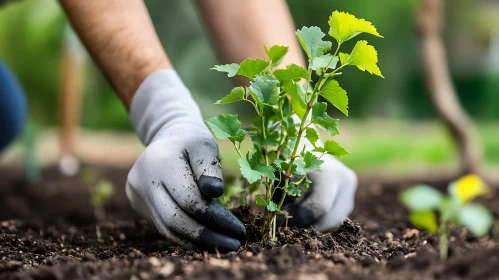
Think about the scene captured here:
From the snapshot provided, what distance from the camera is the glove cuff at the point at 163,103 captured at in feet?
5.15

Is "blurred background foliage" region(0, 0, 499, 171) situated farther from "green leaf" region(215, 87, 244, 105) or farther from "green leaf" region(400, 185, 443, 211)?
"green leaf" region(400, 185, 443, 211)

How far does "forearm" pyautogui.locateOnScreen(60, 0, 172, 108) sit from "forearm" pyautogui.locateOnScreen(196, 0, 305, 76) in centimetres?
41

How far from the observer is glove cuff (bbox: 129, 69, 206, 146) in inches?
61.7

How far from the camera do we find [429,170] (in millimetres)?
4547

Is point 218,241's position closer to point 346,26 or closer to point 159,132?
point 159,132

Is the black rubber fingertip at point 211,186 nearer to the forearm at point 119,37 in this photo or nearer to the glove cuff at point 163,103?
the glove cuff at point 163,103

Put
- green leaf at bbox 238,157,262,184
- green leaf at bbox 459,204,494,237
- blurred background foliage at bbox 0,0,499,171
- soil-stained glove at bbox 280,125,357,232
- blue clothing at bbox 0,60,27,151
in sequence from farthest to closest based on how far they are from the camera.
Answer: blurred background foliage at bbox 0,0,499,171 < blue clothing at bbox 0,60,27,151 < soil-stained glove at bbox 280,125,357,232 < green leaf at bbox 238,157,262,184 < green leaf at bbox 459,204,494,237

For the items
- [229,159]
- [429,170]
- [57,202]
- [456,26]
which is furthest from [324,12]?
[57,202]

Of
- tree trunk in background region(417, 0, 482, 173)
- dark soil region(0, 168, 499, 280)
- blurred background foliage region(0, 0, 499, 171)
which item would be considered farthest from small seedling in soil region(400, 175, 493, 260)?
blurred background foliage region(0, 0, 499, 171)

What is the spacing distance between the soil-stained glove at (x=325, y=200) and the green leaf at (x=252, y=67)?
38 cm

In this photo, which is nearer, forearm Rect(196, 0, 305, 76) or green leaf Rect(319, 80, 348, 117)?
green leaf Rect(319, 80, 348, 117)

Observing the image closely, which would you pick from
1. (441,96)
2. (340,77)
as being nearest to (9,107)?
(441,96)

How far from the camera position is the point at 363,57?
1.17 meters

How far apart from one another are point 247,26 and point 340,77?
26.5ft
